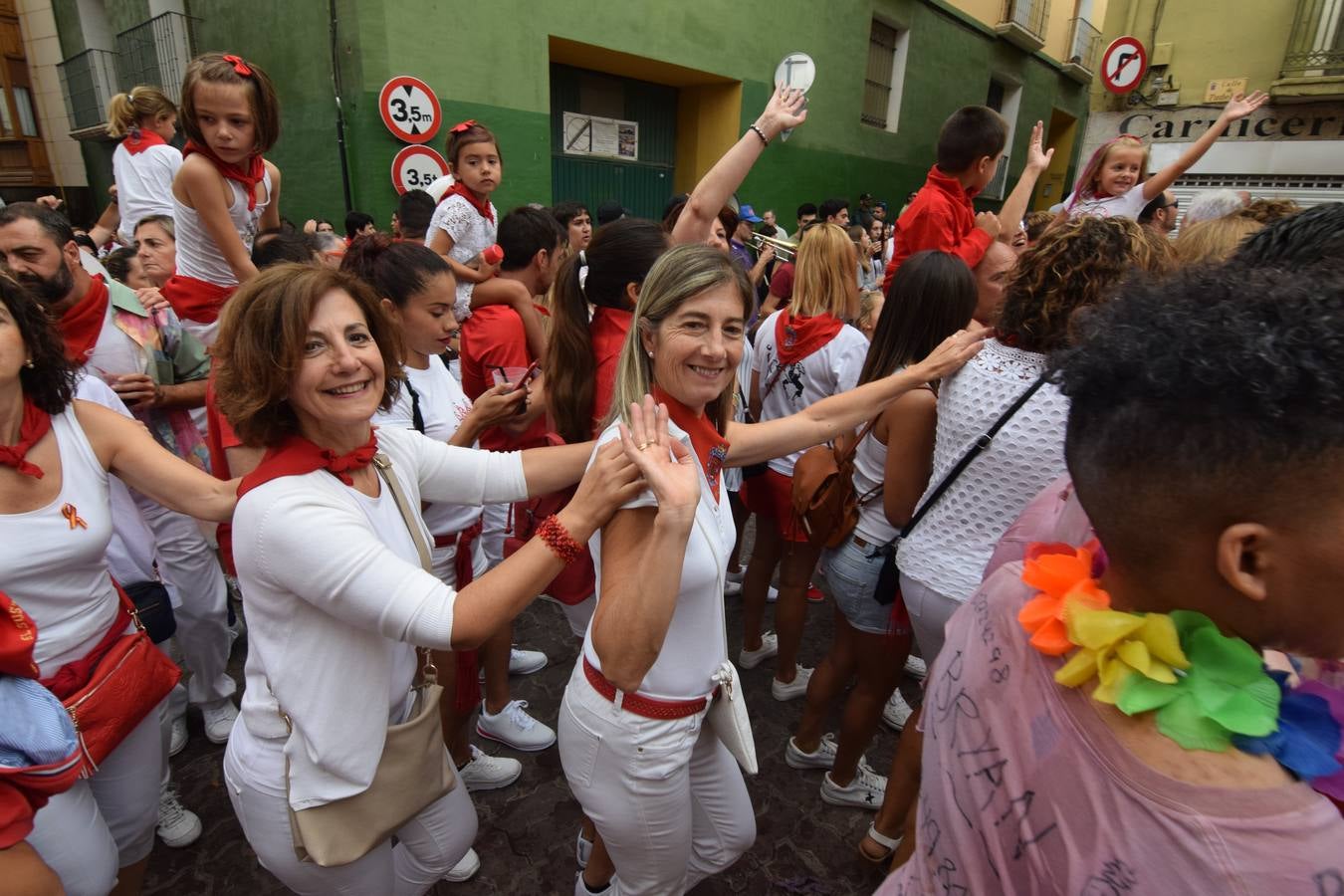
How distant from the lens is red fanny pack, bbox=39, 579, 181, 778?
1711 mm

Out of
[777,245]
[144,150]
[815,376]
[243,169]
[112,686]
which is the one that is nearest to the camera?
[112,686]

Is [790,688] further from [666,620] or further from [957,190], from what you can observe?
[957,190]

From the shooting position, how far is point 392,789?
1.66 meters

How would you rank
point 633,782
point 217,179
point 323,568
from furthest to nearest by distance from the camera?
point 217,179 < point 633,782 < point 323,568

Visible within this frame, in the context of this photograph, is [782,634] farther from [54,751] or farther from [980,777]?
[54,751]

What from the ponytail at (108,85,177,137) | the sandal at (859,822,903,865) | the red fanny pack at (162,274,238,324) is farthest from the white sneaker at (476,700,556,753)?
the ponytail at (108,85,177,137)

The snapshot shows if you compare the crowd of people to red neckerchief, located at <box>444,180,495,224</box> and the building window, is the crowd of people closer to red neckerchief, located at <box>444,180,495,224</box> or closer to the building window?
red neckerchief, located at <box>444,180,495,224</box>

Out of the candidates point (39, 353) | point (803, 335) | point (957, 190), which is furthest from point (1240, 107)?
point (39, 353)

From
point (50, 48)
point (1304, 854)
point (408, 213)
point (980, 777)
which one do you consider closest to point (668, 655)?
point (980, 777)

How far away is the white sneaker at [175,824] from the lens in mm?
2557

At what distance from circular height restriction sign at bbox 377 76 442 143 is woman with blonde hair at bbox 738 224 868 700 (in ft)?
21.3

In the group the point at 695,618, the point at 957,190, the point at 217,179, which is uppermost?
the point at 957,190

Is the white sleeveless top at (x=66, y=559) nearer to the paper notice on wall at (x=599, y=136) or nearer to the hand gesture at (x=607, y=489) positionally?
the hand gesture at (x=607, y=489)

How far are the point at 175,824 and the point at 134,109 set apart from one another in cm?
460
